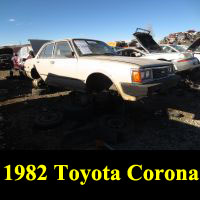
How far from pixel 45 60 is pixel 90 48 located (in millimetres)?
1569

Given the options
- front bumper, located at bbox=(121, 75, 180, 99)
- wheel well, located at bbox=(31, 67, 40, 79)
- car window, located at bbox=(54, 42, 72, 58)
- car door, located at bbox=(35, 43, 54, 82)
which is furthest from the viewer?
wheel well, located at bbox=(31, 67, 40, 79)

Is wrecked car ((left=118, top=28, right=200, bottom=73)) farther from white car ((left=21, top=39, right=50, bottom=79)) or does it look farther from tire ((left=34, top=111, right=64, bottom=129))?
tire ((left=34, top=111, right=64, bottom=129))

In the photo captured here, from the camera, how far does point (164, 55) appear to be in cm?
818

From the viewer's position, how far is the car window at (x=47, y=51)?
574cm

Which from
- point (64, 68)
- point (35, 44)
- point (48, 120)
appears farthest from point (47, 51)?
point (35, 44)

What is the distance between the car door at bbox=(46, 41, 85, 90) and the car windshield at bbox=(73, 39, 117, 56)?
219mm

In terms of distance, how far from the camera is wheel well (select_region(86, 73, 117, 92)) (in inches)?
181

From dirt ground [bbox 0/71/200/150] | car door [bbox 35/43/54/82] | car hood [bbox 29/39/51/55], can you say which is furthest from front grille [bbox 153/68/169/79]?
car hood [bbox 29/39/51/55]

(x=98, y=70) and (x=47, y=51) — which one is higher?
(x=47, y=51)

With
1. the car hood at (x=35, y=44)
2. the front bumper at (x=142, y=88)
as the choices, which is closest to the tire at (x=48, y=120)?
the front bumper at (x=142, y=88)

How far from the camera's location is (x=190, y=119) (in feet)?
15.1

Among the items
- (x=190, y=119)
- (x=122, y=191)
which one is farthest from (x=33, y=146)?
(x=190, y=119)

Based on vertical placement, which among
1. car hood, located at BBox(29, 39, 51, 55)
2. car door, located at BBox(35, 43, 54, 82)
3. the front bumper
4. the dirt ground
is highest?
car hood, located at BBox(29, 39, 51, 55)

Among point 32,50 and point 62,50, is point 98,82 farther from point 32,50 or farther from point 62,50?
point 32,50
